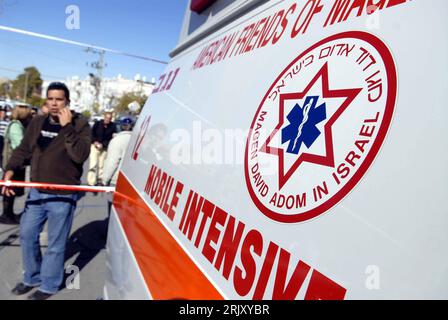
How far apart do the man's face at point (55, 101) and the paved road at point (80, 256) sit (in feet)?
4.08

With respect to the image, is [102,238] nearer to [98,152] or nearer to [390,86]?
[98,152]

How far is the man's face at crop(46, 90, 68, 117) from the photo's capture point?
9.30 feet

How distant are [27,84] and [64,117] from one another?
53.2 metres

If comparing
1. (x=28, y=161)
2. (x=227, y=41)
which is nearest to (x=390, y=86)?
(x=227, y=41)

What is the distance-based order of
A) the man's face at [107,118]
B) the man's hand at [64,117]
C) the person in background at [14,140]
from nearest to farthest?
the man's hand at [64,117], the person in background at [14,140], the man's face at [107,118]

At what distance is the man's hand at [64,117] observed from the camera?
2801 mm

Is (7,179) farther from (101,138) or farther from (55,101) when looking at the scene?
(101,138)

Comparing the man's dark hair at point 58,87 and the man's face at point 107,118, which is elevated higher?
the man's dark hair at point 58,87

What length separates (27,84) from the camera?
4859 cm

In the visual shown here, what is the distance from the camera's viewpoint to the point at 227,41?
1.34 meters

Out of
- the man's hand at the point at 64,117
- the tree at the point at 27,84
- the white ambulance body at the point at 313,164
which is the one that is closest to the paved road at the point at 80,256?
the man's hand at the point at 64,117

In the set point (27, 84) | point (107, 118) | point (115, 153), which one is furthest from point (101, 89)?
point (115, 153)

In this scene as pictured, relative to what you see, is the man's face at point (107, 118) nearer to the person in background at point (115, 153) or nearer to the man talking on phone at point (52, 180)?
the person in background at point (115, 153)
